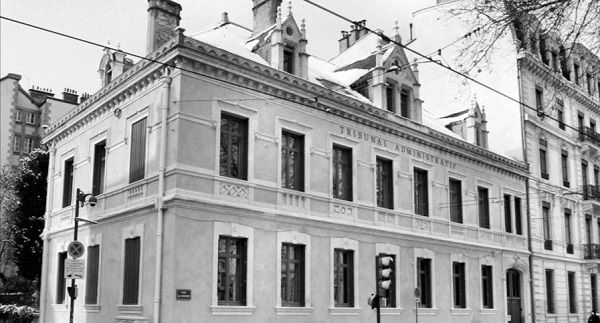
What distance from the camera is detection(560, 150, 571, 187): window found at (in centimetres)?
3612

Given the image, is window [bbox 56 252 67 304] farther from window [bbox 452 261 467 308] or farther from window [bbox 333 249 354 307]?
window [bbox 452 261 467 308]

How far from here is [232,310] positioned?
60.9ft

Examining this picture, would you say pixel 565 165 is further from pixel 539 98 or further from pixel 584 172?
pixel 539 98

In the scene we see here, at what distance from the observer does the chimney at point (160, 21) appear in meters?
21.9

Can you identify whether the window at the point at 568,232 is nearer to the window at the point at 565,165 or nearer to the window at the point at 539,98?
the window at the point at 565,165

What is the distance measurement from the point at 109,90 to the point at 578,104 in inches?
1053

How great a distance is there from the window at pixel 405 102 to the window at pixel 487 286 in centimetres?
769

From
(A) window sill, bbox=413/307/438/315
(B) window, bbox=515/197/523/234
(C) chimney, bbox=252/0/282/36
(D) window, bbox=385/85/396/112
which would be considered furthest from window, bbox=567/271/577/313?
(C) chimney, bbox=252/0/282/36

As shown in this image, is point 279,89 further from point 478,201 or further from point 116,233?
point 478,201

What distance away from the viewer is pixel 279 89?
69.1 feet

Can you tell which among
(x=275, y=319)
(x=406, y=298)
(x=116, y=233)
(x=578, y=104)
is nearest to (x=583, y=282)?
(x=578, y=104)

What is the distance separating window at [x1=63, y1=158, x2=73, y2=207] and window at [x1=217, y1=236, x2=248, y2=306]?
815cm

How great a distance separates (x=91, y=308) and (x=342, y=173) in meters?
9.23

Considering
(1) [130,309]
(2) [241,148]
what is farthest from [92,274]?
(2) [241,148]
